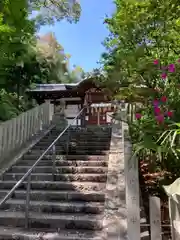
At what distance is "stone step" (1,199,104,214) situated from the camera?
14.3 ft

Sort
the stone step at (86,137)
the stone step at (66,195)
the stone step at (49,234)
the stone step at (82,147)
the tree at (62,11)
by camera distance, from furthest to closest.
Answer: the tree at (62,11) → the stone step at (86,137) → the stone step at (82,147) → the stone step at (66,195) → the stone step at (49,234)

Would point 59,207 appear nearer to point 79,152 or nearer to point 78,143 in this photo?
point 79,152

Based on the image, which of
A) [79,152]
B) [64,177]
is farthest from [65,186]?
[79,152]

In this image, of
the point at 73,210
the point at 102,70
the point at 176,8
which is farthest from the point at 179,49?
the point at 73,210

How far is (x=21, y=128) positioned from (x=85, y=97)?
5.38 m

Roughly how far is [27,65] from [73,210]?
7.51m

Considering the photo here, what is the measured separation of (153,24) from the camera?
6602mm

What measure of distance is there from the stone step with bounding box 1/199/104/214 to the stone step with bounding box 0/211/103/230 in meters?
0.10

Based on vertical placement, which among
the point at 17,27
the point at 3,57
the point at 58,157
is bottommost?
the point at 58,157

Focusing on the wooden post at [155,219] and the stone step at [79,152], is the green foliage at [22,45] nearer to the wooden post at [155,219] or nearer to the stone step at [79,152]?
the stone step at [79,152]

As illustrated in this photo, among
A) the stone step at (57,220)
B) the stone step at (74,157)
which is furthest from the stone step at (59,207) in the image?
the stone step at (74,157)

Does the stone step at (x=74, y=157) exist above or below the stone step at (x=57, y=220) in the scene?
above

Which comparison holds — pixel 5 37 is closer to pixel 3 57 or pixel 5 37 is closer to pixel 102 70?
pixel 3 57

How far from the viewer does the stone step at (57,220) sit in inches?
156
